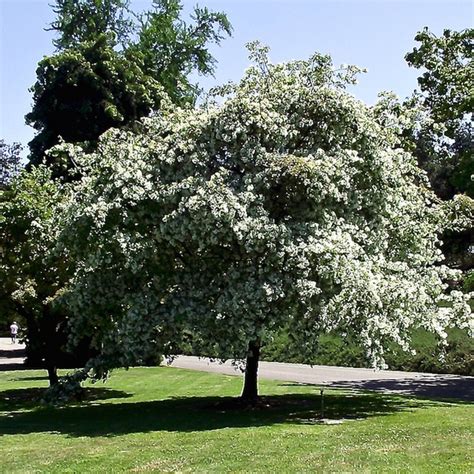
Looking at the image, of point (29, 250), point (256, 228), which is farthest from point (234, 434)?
point (29, 250)

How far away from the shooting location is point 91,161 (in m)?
15.4

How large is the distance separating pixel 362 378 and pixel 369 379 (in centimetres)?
33

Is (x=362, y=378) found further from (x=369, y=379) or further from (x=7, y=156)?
(x=7, y=156)

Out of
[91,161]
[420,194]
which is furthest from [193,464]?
[420,194]

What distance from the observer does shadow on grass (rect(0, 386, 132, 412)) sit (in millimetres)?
18594

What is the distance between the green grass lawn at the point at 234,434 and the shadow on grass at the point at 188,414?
22 mm

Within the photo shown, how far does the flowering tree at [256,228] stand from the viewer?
43.7 ft

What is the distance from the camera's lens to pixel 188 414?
1540 cm

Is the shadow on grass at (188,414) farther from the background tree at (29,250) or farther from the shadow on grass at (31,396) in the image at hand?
the background tree at (29,250)

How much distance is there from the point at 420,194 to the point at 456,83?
884 cm

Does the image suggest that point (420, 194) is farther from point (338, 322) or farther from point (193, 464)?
point (193, 464)

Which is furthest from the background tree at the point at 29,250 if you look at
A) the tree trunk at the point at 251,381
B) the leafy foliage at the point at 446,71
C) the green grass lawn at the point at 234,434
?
the leafy foliage at the point at 446,71

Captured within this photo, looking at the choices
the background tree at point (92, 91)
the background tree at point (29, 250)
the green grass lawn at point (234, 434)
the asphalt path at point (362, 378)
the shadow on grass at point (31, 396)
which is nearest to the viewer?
the green grass lawn at point (234, 434)

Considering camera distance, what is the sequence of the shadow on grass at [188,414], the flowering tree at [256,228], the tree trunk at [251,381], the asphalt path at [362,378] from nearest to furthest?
1. the flowering tree at [256,228]
2. the shadow on grass at [188,414]
3. the tree trunk at [251,381]
4. the asphalt path at [362,378]
